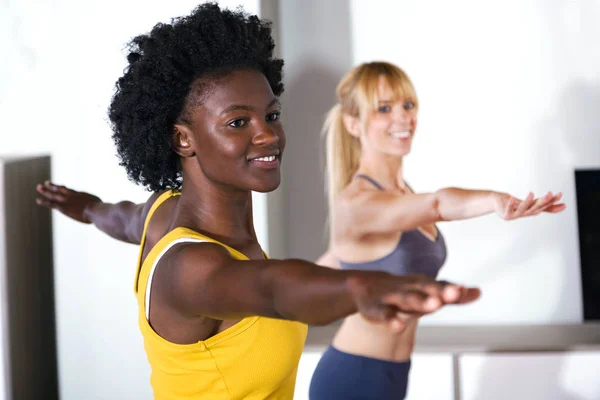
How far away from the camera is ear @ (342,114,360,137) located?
129 inches

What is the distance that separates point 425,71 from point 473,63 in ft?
0.76

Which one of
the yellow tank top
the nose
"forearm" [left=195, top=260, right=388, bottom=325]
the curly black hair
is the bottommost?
the yellow tank top

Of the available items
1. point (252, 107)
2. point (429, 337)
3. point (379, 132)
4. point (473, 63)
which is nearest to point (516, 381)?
point (429, 337)

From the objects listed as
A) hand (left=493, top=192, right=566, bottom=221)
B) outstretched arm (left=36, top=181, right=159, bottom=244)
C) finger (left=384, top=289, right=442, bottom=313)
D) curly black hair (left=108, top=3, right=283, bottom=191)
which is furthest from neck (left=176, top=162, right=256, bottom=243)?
hand (left=493, top=192, right=566, bottom=221)

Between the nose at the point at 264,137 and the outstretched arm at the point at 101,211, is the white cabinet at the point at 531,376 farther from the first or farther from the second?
the nose at the point at 264,137

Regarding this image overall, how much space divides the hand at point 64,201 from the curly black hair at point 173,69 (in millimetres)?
720

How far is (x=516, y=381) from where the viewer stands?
10.4 ft

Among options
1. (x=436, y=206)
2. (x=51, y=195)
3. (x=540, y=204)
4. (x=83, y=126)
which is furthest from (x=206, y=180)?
(x=436, y=206)

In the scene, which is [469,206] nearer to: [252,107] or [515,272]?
[515,272]

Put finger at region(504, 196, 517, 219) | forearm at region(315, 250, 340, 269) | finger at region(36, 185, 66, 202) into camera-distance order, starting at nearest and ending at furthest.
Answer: finger at region(36, 185, 66, 202) < finger at region(504, 196, 517, 219) < forearm at region(315, 250, 340, 269)

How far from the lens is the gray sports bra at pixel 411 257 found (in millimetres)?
3174

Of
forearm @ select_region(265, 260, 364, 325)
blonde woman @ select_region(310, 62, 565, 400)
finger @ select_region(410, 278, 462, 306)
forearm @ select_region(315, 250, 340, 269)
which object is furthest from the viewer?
forearm @ select_region(315, 250, 340, 269)

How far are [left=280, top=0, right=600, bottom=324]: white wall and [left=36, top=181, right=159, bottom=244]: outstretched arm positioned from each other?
4.79 feet

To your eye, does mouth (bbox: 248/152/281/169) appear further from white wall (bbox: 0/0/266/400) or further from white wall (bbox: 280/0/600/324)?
white wall (bbox: 280/0/600/324)
